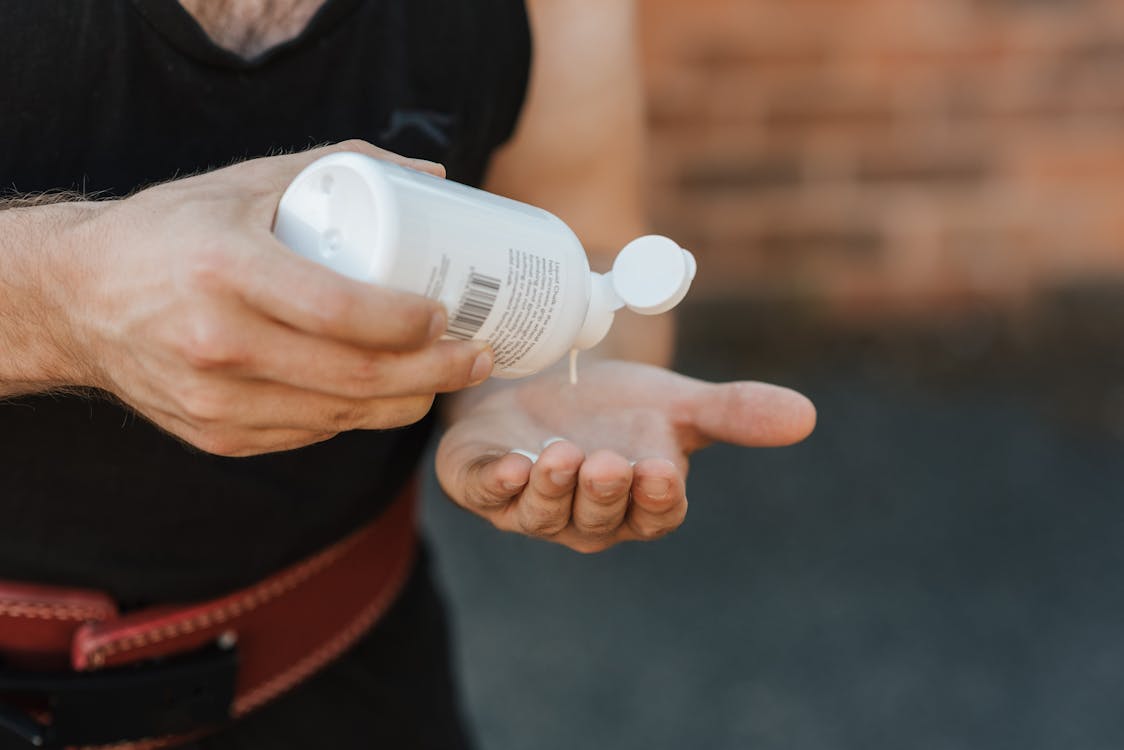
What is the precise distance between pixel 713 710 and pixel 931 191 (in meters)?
1.44

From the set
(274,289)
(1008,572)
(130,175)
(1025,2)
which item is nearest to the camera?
(274,289)

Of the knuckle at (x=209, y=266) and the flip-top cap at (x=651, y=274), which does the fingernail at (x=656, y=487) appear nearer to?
the flip-top cap at (x=651, y=274)

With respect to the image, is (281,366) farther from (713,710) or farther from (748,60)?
(748,60)

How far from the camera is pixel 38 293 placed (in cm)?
62

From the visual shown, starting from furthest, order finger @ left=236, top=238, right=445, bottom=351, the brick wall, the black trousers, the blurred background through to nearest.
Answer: the brick wall → the blurred background → the black trousers → finger @ left=236, top=238, right=445, bottom=351

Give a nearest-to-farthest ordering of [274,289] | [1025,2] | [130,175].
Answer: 1. [274,289]
2. [130,175]
3. [1025,2]

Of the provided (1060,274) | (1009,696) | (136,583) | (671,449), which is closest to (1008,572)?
(1009,696)

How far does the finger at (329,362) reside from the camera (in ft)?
1.81

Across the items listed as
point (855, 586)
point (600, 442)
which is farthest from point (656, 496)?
point (855, 586)

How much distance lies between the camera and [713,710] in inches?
80.8

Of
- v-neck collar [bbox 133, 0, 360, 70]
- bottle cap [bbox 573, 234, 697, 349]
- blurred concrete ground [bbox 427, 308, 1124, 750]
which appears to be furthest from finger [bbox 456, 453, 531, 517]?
blurred concrete ground [bbox 427, 308, 1124, 750]

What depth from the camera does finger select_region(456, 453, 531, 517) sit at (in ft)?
2.46

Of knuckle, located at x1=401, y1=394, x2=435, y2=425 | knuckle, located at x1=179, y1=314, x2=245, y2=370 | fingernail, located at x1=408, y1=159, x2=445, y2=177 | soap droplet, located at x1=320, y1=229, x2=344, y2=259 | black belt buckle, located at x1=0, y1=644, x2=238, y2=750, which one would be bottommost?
black belt buckle, located at x1=0, y1=644, x2=238, y2=750

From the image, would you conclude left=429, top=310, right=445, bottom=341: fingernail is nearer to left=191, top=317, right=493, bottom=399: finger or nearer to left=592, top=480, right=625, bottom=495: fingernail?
left=191, top=317, right=493, bottom=399: finger
